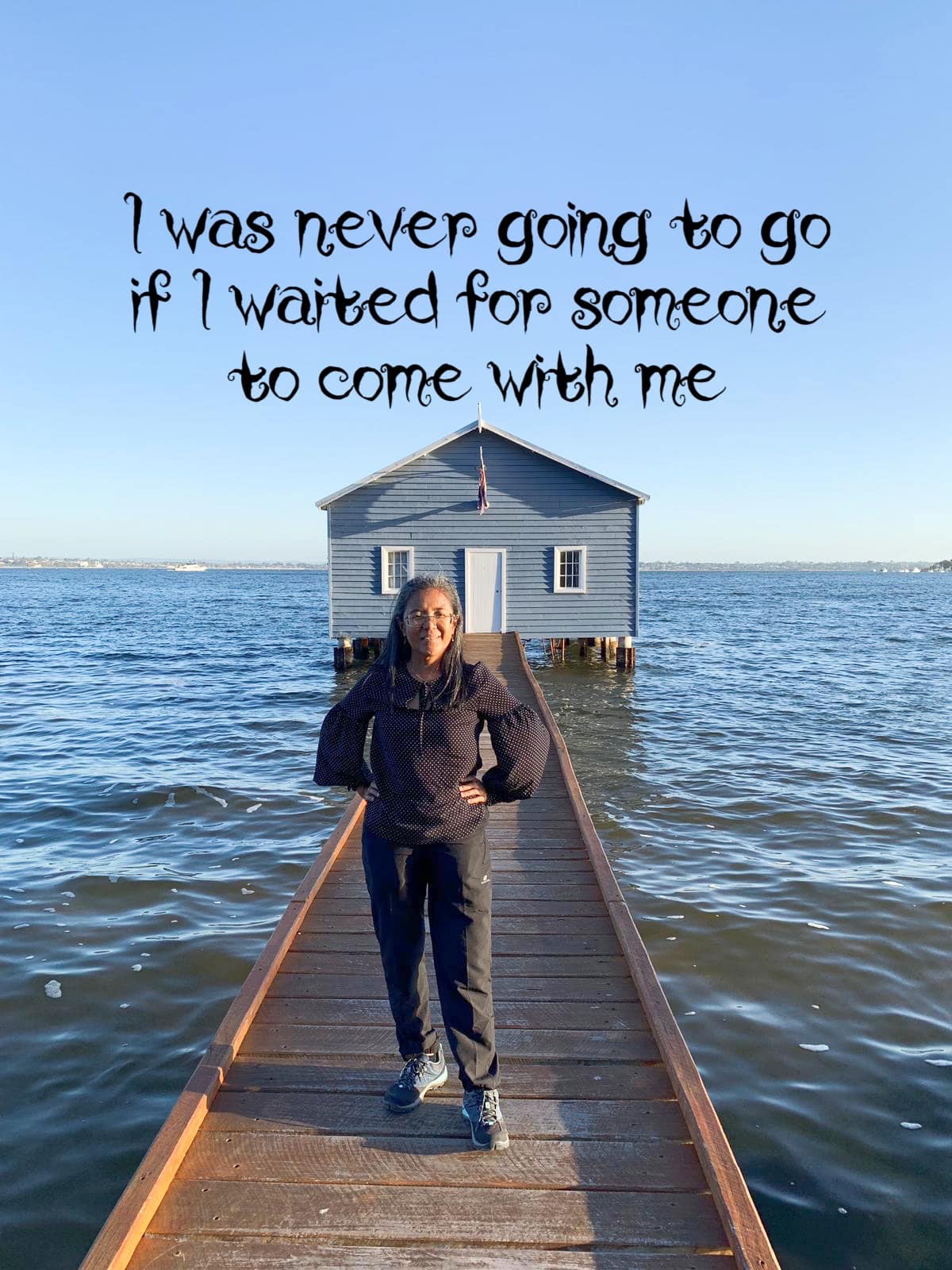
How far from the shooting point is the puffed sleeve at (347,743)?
335cm

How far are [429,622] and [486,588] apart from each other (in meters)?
19.0

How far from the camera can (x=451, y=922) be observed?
327cm

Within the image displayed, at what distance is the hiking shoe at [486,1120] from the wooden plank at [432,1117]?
0.08 m

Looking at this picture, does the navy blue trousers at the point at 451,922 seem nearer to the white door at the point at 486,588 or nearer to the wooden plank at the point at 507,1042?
the wooden plank at the point at 507,1042

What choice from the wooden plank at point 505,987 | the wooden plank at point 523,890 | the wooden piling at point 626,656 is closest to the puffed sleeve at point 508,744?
the wooden plank at point 505,987

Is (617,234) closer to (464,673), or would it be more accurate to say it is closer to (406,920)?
(464,673)

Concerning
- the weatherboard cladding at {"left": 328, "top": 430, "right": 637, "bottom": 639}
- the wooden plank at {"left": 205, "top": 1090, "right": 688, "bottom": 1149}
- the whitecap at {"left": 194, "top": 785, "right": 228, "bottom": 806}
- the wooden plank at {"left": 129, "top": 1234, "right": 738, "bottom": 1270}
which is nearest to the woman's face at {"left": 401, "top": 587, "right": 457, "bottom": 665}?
the wooden plank at {"left": 205, "top": 1090, "right": 688, "bottom": 1149}

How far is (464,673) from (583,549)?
19.3 meters

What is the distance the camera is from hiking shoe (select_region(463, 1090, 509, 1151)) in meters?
3.19

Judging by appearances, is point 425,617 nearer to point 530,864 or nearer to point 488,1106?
point 488,1106

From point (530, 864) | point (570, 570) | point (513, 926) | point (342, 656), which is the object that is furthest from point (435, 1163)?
point (342, 656)

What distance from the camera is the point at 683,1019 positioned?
219 inches

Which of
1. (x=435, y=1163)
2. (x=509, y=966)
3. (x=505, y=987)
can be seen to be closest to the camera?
(x=435, y=1163)

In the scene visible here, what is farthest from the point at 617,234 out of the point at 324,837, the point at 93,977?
the point at 93,977
